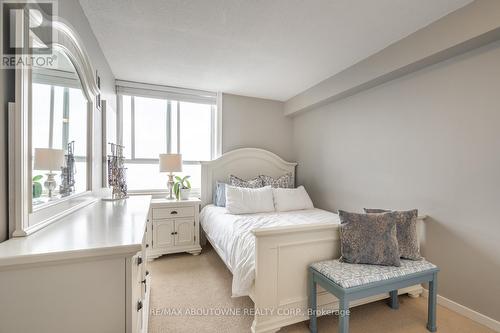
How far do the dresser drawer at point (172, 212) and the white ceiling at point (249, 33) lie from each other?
177 cm

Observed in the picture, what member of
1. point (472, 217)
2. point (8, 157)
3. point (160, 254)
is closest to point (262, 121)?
point (160, 254)

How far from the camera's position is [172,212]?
300 cm

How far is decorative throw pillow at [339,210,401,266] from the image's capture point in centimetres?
164

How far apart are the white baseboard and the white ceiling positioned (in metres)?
2.32

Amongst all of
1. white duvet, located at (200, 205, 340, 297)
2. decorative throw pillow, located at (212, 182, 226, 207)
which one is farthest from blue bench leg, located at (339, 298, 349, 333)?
decorative throw pillow, located at (212, 182, 226, 207)

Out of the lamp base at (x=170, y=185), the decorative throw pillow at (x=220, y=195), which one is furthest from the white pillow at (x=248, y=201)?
the lamp base at (x=170, y=185)

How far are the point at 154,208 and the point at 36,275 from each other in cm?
220

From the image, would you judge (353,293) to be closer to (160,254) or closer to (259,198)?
(259,198)

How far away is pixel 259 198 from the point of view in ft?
9.67

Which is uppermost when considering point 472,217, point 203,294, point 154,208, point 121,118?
point 121,118

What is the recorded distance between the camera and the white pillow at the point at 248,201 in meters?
2.81

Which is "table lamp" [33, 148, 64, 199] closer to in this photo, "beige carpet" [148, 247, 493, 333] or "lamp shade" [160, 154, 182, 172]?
"beige carpet" [148, 247, 493, 333]

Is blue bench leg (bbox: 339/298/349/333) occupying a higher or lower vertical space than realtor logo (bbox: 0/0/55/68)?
lower

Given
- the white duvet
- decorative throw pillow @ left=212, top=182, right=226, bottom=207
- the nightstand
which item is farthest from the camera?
decorative throw pillow @ left=212, top=182, right=226, bottom=207
